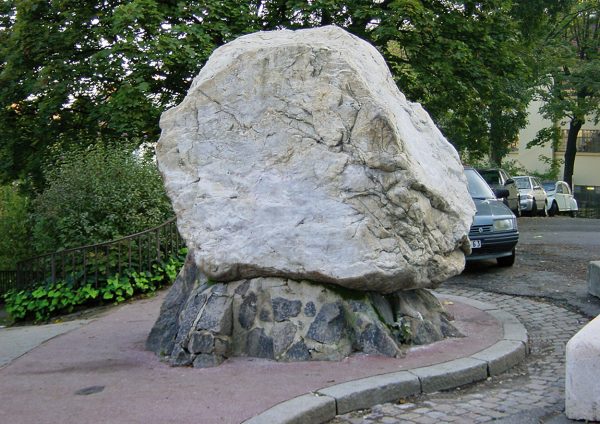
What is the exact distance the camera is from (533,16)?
886 inches

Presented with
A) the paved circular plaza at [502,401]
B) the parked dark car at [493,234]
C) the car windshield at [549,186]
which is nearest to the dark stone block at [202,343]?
the paved circular plaza at [502,401]

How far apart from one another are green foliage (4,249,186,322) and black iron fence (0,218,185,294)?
10 cm

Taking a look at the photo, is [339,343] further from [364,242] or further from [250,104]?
A: [250,104]

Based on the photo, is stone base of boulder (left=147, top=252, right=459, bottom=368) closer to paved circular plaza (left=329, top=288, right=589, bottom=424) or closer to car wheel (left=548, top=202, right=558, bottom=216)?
paved circular plaza (left=329, top=288, right=589, bottom=424)

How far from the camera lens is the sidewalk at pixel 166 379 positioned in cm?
489

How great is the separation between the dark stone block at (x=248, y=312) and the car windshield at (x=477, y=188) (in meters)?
6.83

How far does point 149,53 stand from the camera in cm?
1342

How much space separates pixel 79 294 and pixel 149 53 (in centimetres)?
557

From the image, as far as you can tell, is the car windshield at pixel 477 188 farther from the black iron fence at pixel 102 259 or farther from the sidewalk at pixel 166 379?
the black iron fence at pixel 102 259

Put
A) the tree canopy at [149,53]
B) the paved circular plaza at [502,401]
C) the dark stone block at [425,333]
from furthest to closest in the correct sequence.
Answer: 1. the tree canopy at [149,53]
2. the dark stone block at [425,333]
3. the paved circular plaza at [502,401]

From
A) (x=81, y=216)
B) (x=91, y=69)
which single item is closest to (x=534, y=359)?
(x=81, y=216)

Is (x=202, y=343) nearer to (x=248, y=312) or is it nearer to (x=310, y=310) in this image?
(x=248, y=312)

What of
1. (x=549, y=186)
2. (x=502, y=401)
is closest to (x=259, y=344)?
(x=502, y=401)

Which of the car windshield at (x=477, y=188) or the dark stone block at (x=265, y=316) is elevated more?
the car windshield at (x=477, y=188)
